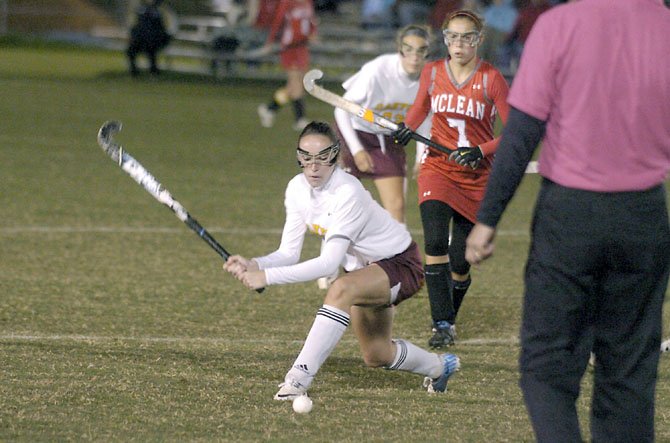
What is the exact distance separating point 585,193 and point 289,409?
1.95 metres

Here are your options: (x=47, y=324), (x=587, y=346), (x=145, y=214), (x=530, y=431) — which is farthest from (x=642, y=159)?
(x=145, y=214)

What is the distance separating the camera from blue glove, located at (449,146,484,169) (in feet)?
21.1

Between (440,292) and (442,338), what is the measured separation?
28cm

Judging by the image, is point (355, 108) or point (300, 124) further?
point (300, 124)

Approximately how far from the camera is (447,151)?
6586 mm


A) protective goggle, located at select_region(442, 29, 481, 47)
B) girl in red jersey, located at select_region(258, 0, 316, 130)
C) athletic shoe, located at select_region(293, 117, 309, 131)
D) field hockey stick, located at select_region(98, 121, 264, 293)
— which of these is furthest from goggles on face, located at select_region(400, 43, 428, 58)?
athletic shoe, located at select_region(293, 117, 309, 131)

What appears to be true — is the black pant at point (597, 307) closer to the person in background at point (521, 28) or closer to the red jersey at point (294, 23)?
the red jersey at point (294, 23)

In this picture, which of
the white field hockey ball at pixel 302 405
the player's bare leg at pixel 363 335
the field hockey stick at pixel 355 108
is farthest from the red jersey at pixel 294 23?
the white field hockey ball at pixel 302 405

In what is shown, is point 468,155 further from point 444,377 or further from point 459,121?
point 444,377

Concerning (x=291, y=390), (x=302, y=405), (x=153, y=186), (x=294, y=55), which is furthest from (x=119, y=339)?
(x=294, y=55)

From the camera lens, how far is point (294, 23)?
18672mm

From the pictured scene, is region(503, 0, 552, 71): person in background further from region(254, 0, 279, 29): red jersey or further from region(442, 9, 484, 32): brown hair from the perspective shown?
region(442, 9, 484, 32): brown hair

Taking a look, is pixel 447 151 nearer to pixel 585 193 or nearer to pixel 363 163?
pixel 363 163

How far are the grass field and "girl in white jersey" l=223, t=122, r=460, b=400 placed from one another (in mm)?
185
